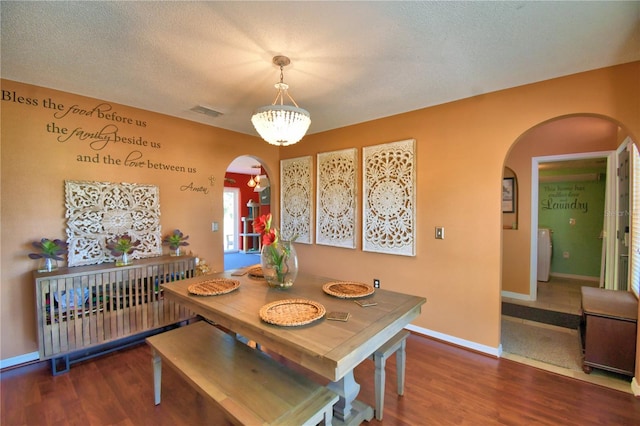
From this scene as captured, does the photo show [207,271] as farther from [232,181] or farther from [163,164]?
[232,181]

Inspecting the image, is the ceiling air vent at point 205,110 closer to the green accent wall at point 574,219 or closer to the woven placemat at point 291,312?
the woven placemat at point 291,312

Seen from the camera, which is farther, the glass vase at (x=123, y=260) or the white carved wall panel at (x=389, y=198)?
the white carved wall panel at (x=389, y=198)

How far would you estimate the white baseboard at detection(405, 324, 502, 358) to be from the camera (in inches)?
105

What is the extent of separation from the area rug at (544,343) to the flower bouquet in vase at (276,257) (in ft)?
7.88

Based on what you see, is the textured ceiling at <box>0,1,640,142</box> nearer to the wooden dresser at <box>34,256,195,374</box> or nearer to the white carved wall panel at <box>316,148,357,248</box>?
the white carved wall panel at <box>316,148,357,248</box>

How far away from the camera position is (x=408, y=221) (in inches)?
125

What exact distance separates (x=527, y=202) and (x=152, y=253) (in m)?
5.21

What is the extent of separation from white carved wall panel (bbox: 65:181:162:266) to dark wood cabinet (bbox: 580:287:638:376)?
4327 millimetres

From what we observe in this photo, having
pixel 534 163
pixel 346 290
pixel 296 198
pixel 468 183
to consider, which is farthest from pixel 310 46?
pixel 534 163

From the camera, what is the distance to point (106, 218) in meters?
2.87

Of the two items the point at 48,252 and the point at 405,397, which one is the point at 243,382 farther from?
the point at 48,252

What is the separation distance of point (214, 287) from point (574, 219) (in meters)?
6.55

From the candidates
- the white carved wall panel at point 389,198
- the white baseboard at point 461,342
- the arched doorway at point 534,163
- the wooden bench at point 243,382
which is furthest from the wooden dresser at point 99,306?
the arched doorway at point 534,163

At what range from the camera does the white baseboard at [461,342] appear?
2.67m
